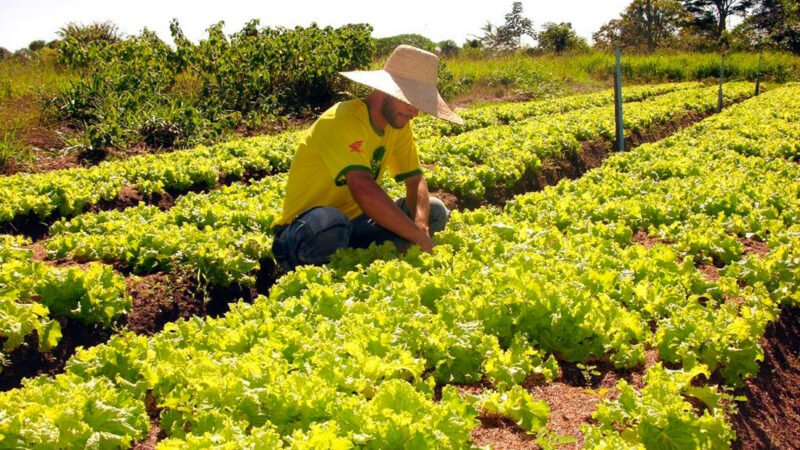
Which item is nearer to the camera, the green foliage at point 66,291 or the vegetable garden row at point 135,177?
the green foliage at point 66,291

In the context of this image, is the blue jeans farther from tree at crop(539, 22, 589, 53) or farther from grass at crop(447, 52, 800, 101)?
tree at crop(539, 22, 589, 53)

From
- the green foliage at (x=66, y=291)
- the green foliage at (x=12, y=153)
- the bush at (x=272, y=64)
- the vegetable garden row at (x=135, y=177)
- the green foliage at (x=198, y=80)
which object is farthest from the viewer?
the bush at (x=272, y=64)

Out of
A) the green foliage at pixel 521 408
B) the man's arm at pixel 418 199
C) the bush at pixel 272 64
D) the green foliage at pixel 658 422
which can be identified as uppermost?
the bush at pixel 272 64

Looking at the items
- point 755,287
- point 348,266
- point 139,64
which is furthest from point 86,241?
point 139,64

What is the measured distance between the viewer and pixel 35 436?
2691 mm

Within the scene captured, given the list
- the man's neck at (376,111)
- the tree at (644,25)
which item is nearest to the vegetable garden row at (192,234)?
the man's neck at (376,111)

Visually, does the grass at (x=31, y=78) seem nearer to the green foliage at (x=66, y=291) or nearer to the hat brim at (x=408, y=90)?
the green foliage at (x=66, y=291)

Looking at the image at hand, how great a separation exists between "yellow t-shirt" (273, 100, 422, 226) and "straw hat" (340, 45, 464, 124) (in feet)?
1.00

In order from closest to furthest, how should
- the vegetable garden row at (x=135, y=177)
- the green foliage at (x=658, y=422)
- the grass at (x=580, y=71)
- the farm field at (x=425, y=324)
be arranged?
the farm field at (x=425, y=324) < the green foliage at (x=658, y=422) < the vegetable garden row at (x=135, y=177) < the grass at (x=580, y=71)

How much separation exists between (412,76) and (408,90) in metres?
0.21

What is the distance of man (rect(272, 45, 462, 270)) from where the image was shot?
5.04m

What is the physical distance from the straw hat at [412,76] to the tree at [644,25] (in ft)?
192

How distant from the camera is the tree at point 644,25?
60.3 m

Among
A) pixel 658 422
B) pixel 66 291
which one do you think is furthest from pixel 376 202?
pixel 658 422
